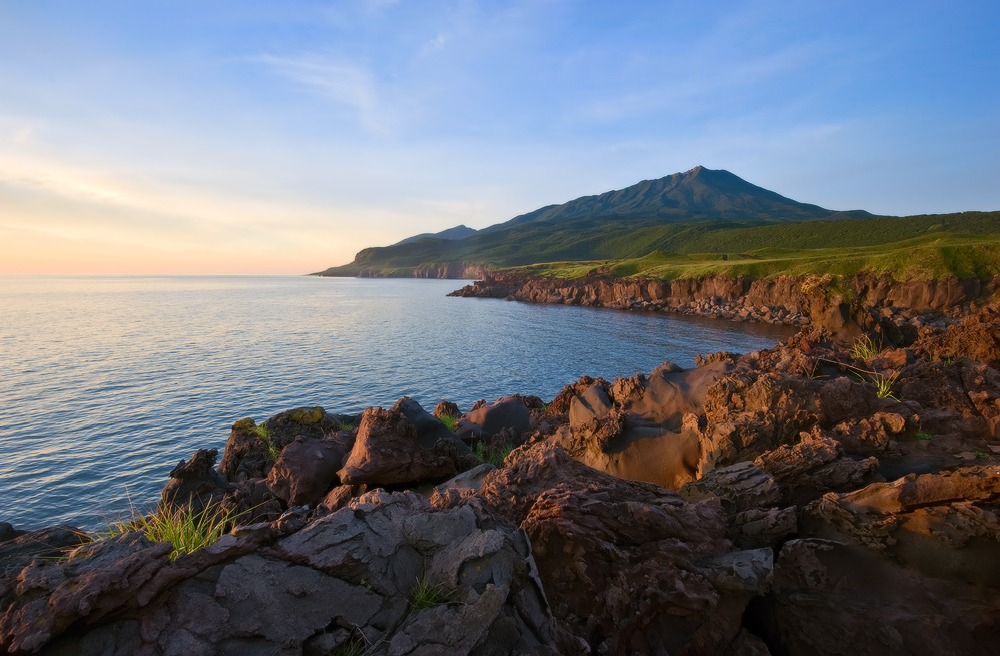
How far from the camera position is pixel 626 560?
20.3 ft

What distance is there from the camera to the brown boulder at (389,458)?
11.1 metres

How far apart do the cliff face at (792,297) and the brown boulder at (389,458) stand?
2147cm

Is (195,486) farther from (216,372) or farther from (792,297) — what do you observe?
(792,297)

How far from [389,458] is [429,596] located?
263 inches

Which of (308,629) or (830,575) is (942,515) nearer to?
(830,575)

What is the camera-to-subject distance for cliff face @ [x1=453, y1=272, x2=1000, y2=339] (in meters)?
23.9

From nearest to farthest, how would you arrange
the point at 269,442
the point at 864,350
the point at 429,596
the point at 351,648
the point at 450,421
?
the point at 351,648
the point at 429,596
the point at 269,442
the point at 864,350
the point at 450,421

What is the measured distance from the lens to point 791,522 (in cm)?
671

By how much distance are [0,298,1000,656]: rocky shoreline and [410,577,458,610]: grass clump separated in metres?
0.03

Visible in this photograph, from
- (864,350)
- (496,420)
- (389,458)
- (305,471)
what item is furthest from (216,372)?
(864,350)

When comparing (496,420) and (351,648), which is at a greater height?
(351,648)

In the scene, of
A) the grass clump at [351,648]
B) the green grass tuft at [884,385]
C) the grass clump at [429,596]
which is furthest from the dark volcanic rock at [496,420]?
the grass clump at [351,648]

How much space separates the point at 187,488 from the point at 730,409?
13584mm

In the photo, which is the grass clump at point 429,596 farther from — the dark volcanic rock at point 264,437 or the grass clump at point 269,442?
the grass clump at point 269,442
